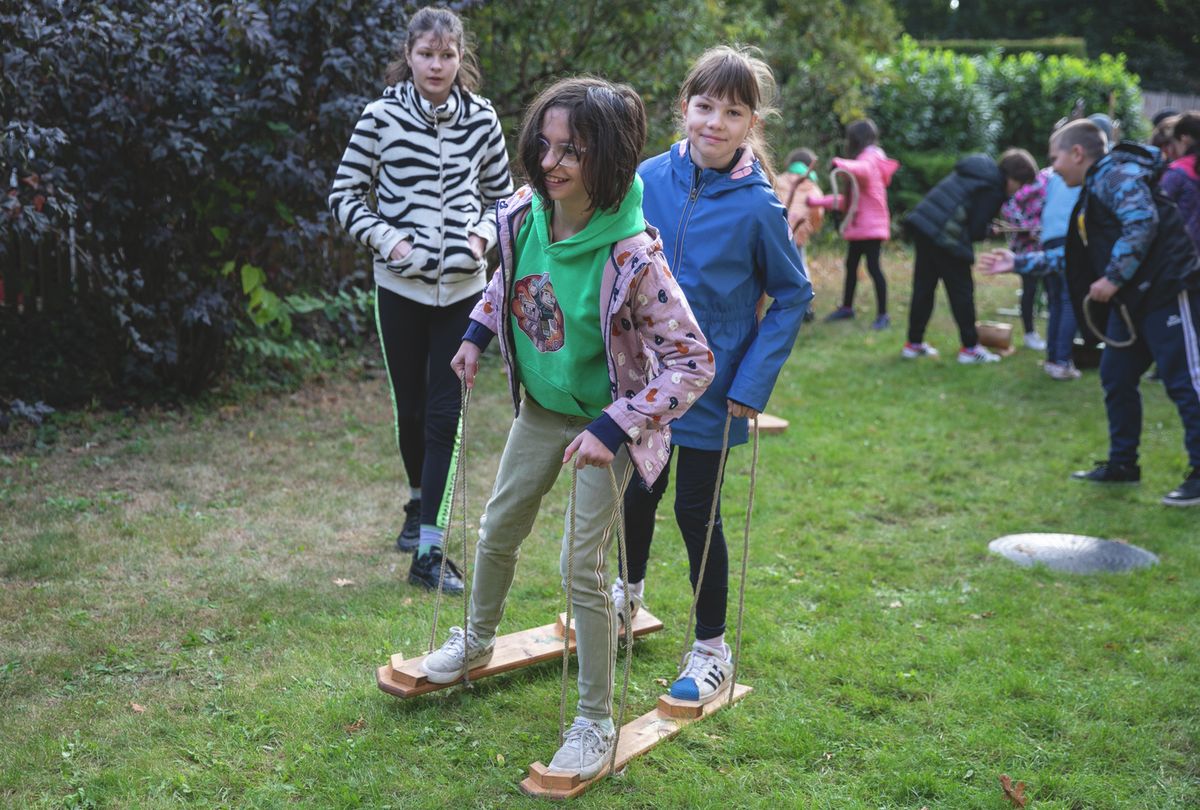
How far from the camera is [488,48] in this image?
8.77 m

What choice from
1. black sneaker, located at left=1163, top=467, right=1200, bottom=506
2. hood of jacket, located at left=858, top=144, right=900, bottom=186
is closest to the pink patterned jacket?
black sneaker, located at left=1163, top=467, right=1200, bottom=506

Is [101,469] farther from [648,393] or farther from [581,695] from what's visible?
[648,393]

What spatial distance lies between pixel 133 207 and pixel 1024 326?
26.1 feet

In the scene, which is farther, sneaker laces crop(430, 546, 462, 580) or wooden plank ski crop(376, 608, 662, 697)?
sneaker laces crop(430, 546, 462, 580)

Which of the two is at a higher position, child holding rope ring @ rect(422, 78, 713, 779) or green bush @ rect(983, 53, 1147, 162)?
green bush @ rect(983, 53, 1147, 162)

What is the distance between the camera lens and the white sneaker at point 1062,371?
29.8 ft

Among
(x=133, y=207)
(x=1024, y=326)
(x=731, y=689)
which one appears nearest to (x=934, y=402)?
(x=1024, y=326)

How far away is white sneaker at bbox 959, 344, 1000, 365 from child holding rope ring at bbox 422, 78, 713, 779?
7.13 meters

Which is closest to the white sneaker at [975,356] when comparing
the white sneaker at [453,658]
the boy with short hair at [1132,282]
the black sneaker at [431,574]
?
the boy with short hair at [1132,282]

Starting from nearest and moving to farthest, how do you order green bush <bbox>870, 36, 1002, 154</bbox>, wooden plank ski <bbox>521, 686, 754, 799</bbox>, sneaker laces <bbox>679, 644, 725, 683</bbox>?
wooden plank ski <bbox>521, 686, 754, 799</bbox> → sneaker laces <bbox>679, 644, 725, 683</bbox> → green bush <bbox>870, 36, 1002, 154</bbox>

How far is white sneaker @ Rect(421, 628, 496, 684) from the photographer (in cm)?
348

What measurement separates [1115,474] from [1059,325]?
9.55 feet

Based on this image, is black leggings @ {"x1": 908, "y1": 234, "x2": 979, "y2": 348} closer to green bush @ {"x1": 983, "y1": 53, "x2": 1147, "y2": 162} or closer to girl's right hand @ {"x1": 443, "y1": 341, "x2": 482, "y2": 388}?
girl's right hand @ {"x1": 443, "y1": 341, "x2": 482, "y2": 388}

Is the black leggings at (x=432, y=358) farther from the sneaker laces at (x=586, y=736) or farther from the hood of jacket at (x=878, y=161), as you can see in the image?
the hood of jacket at (x=878, y=161)
